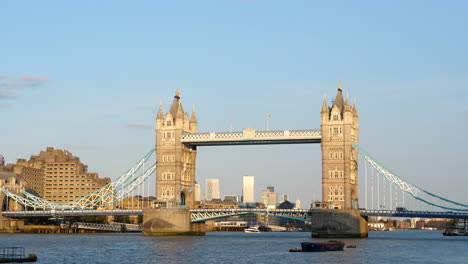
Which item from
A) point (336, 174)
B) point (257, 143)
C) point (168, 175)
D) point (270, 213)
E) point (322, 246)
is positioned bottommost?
point (322, 246)

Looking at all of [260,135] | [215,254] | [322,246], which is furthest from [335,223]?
[215,254]

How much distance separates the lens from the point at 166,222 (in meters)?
143

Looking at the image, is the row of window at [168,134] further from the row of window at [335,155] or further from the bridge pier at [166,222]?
the row of window at [335,155]

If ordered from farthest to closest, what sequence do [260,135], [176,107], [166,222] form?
[176,107]
[166,222]
[260,135]

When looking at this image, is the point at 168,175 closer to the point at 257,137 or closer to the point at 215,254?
the point at 257,137

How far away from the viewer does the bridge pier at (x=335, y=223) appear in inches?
5221

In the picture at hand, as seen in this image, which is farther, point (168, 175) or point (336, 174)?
point (168, 175)

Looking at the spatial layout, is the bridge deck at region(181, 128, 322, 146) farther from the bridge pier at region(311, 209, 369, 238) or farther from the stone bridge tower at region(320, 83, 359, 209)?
the bridge pier at region(311, 209, 369, 238)

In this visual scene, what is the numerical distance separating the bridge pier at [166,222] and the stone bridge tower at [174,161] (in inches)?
125

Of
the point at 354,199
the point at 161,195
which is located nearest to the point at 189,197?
the point at 161,195

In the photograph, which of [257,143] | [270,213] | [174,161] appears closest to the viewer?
[270,213]

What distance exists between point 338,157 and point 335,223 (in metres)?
11.9

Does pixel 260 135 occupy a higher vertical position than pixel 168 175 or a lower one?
higher

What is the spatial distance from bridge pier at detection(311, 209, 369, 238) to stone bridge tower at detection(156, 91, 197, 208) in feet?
86.6
